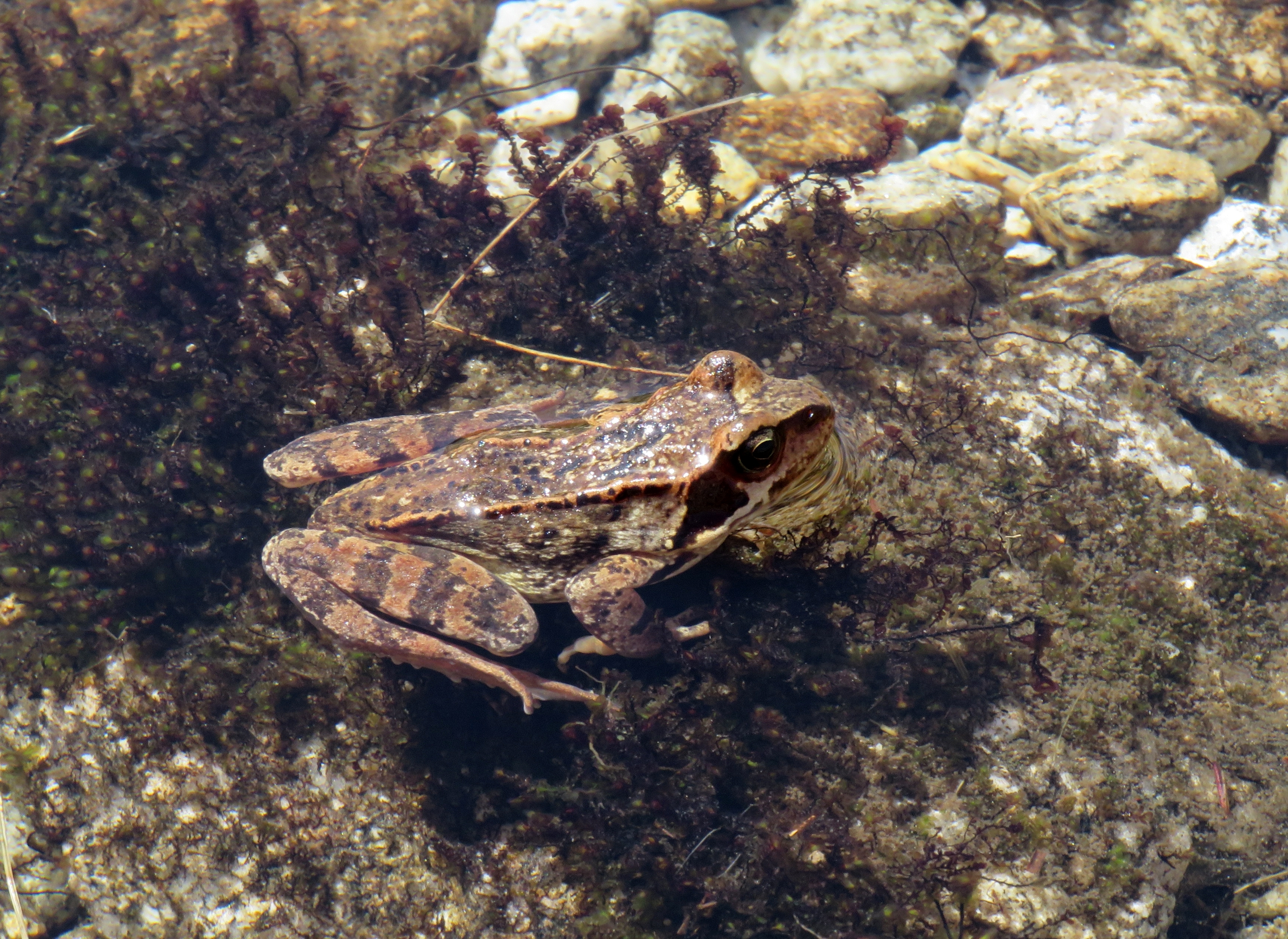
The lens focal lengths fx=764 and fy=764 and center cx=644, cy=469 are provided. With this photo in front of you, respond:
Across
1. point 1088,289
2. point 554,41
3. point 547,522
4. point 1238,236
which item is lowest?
point 547,522

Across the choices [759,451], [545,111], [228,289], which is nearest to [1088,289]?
[759,451]

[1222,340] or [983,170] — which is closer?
[1222,340]

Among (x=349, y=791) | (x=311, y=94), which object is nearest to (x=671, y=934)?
(x=349, y=791)

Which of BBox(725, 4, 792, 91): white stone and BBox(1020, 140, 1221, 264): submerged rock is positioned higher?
BBox(725, 4, 792, 91): white stone

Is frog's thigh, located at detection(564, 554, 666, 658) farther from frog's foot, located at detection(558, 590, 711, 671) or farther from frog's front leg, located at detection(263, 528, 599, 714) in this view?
frog's front leg, located at detection(263, 528, 599, 714)

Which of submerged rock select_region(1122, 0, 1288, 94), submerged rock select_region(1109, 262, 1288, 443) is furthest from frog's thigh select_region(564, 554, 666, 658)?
submerged rock select_region(1122, 0, 1288, 94)

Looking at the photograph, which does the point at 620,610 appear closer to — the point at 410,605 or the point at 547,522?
the point at 547,522
